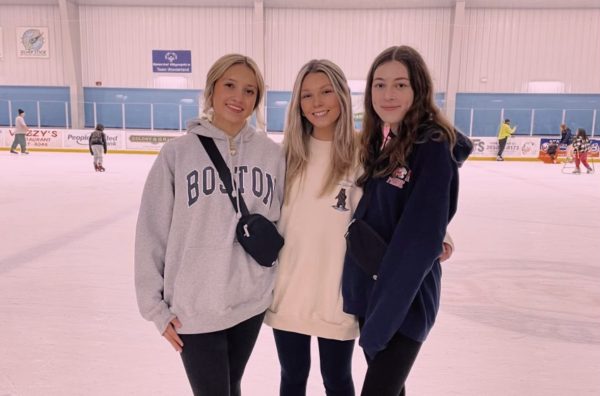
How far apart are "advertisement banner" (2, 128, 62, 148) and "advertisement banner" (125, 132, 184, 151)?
87.9 inches

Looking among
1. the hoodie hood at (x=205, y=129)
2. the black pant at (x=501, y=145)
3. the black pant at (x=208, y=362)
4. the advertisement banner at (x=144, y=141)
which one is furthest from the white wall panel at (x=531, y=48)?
the black pant at (x=208, y=362)

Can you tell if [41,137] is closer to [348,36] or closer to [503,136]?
[348,36]

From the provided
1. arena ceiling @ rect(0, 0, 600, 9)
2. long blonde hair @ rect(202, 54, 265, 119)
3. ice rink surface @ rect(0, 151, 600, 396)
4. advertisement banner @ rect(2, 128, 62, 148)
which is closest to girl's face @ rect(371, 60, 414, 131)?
long blonde hair @ rect(202, 54, 265, 119)

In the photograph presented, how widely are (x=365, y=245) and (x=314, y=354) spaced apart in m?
1.37

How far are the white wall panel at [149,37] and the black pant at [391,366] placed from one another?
727 inches

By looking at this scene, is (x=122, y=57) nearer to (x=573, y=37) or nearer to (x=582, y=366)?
(x=573, y=37)

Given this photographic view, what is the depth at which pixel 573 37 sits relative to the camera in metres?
18.3

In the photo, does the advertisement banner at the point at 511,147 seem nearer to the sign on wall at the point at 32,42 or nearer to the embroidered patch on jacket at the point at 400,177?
the embroidered patch on jacket at the point at 400,177

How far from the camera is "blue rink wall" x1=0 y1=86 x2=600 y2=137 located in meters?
→ 18.5

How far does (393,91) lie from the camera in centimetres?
141

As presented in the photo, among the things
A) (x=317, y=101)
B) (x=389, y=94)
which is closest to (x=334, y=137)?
(x=317, y=101)

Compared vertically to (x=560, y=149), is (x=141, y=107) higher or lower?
higher

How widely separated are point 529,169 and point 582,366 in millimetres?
11901

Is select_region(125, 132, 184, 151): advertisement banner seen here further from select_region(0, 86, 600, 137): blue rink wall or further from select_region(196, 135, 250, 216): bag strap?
select_region(196, 135, 250, 216): bag strap
